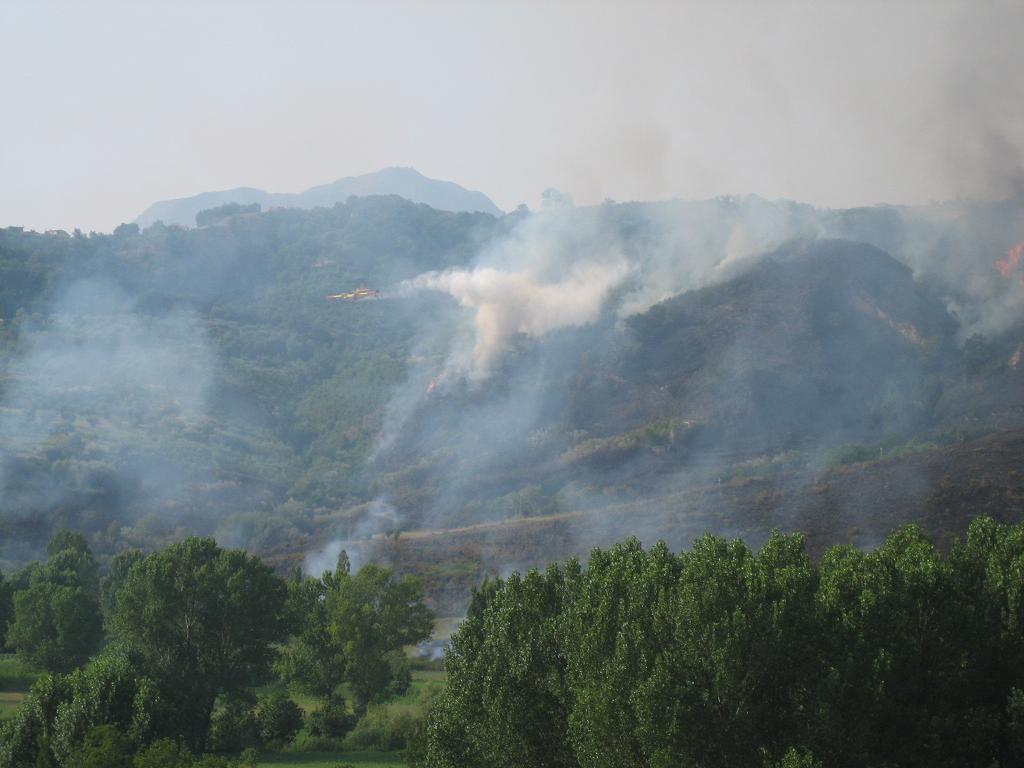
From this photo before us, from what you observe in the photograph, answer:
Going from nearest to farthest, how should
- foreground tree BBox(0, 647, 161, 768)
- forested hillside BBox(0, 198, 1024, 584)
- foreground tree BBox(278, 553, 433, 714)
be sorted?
foreground tree BBox(0, 647, 161, 768) → foreground tree BBox(278, 553, 433, 714) → forested hillside BBox(0, 198, 1024, 584)

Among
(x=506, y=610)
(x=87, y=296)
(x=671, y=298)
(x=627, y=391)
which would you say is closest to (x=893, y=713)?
(x=506, y=610)

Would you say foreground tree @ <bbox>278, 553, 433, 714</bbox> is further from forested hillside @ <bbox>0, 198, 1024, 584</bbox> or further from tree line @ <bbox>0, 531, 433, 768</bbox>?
forested hillside @ <bbox>0, 198, 1024, 584</bbox>

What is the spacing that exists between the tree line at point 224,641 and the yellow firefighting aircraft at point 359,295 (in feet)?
400

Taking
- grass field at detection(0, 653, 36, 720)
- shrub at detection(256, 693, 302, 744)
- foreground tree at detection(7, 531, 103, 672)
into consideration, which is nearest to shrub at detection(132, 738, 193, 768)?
shrub at detection(256, 693, 302, 744)

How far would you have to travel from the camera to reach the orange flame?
446ft

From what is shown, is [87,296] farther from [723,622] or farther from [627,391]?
[723,622]

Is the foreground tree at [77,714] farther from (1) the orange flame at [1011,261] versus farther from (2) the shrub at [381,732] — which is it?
(1) the orange flame at [1011,261]

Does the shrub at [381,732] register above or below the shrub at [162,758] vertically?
below

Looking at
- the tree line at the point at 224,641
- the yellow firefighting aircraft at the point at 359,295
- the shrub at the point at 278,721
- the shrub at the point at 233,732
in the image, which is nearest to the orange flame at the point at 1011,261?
the yellow firefighting aircraft at the point at 359,295

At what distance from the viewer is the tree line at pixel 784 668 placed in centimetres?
2350

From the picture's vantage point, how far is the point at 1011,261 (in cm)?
13862

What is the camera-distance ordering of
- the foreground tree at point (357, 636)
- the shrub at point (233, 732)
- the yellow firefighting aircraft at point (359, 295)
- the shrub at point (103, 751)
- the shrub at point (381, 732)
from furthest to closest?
1. the yellow firefighting aircraft at point (359, 295)
2. the foreground tree at point (357, 636)
3. the shrub at point (233, 732)
4. the shrub at point (381, 732)
5. the shrub at point (103, 751)

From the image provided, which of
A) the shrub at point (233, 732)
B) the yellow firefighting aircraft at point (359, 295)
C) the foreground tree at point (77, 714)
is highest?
the yellow firefighting aircraft at point (359, 295)

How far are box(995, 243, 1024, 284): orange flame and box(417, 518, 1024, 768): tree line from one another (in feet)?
402
